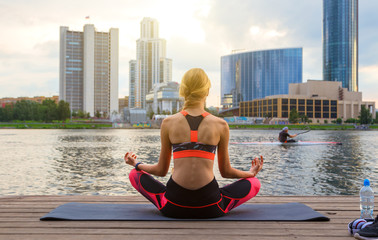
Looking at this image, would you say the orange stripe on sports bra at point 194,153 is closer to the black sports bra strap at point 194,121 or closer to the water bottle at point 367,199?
the black sports bra strap at point 194,121

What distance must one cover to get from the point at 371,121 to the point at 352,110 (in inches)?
854

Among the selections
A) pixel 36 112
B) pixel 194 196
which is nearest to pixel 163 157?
pixel 194 196

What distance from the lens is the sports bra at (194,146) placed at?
416 cm

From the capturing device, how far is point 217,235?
3.74 m

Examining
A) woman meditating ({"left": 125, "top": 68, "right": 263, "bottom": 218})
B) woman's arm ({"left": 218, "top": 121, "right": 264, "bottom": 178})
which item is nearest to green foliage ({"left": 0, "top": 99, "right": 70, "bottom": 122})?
woman meditating ({"left": 125, "top": 68, "right": 263, "bottom": 218})

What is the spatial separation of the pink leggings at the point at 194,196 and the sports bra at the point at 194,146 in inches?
14.8

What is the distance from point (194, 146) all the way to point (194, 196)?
2.08ft

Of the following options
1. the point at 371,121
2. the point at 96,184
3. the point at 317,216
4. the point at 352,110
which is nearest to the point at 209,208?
the point at 317,216

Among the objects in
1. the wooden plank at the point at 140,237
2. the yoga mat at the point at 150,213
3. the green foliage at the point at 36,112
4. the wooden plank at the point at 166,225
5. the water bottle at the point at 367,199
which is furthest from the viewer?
the green foliage at the point at 36,112

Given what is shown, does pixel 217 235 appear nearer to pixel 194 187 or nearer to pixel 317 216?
pixel 194 187

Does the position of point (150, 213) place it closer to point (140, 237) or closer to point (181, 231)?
point (181, 231)

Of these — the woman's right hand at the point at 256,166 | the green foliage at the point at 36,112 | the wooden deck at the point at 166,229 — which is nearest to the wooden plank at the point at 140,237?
the wooden deck at the point at 166,229

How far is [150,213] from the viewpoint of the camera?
473 centimetres

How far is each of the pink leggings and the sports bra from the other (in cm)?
38
